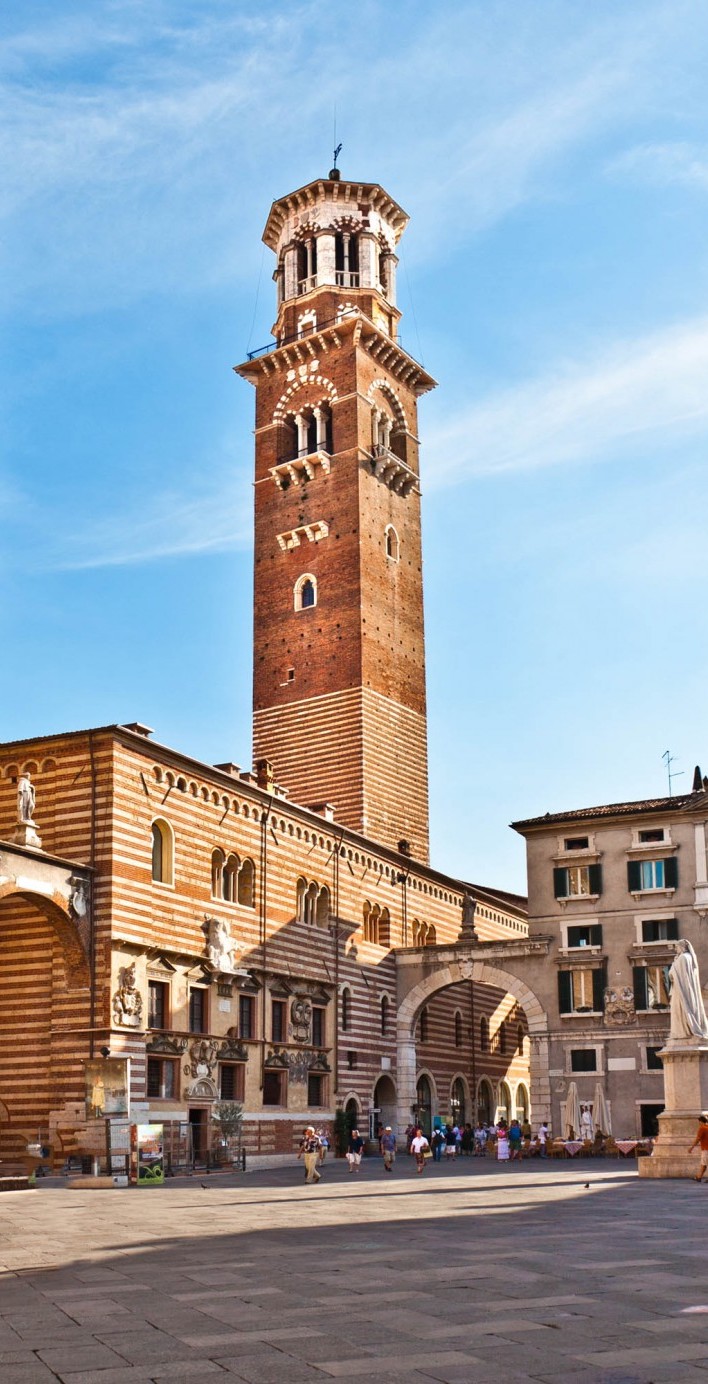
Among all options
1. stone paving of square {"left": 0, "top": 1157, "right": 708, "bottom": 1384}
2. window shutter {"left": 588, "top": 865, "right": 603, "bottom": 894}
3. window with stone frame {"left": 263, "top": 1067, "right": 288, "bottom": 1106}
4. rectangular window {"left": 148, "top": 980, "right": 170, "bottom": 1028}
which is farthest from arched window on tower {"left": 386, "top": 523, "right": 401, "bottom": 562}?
stone paving of square {"left": 0, "top": 1157, "right": 708, "bottom": 1384}

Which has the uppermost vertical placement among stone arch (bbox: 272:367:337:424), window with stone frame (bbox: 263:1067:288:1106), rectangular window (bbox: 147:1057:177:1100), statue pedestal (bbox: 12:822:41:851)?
stone arch (bbox: 272:367:337:424)

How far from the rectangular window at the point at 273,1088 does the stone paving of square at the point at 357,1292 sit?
16029 millimetres

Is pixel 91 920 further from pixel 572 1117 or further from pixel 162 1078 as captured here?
pixel 572 1117

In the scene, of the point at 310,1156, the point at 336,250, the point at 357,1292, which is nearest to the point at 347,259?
the point at 336,250

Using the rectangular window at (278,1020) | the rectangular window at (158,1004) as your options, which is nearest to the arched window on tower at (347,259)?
the rectangular window at (278,1020)

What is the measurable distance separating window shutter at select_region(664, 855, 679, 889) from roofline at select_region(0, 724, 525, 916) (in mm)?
9436

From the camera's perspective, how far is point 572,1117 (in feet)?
130

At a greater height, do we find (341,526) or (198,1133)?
Answer: (341,526)

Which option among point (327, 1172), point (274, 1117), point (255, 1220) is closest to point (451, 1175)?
point (327, 1172)

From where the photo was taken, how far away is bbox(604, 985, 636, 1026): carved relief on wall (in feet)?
131

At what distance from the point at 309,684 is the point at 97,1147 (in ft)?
84.7

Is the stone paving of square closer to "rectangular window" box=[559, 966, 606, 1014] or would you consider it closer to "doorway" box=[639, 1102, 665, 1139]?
"doorway" box=[639, 1102, 665, 1139]

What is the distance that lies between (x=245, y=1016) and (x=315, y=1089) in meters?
4.64

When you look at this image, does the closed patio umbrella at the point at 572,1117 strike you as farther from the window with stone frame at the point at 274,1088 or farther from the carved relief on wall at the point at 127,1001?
the carved relief on wall at the point at 127,1001
